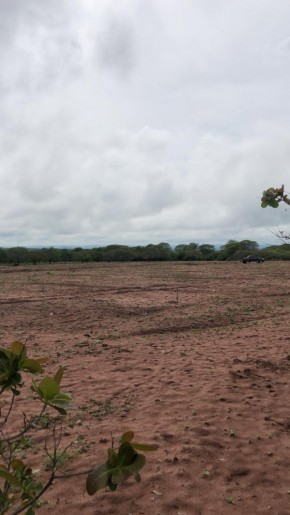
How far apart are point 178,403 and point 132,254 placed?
5647cm

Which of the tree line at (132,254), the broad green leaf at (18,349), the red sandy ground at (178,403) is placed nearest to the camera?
the broad green leaf at (18,349)

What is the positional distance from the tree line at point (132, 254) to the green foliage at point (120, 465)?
54.4m

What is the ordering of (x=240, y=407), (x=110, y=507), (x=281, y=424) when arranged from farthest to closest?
1. (x=240, y=407)
2. (x=281, y=424)
3. (x=110, y=507)

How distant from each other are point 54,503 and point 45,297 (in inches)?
545

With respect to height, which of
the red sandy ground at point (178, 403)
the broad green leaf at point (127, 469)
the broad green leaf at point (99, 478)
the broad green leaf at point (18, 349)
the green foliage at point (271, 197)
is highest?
the green foliage at point (271, 197)

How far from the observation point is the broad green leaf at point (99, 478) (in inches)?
46.0

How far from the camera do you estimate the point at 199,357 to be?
284 inches

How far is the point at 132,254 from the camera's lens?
61438 mm

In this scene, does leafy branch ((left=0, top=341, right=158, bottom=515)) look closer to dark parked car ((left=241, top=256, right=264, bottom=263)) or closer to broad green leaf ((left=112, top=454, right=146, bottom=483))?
broad green leaf ((left=112, top=454, right=146, bottom=483))

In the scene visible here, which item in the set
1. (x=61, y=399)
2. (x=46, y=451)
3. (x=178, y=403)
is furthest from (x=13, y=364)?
(x=178, y=403)

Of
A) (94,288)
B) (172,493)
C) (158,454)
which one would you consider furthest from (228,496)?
(94,288)

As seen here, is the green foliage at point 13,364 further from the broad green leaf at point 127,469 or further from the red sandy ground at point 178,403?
the red sandy ground at point 178,403

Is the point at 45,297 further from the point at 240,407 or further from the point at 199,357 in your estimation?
the point at 240,407

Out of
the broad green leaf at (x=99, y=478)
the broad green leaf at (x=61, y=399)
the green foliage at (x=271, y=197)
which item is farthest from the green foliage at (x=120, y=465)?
the green foliage at (x=271, y=197)
